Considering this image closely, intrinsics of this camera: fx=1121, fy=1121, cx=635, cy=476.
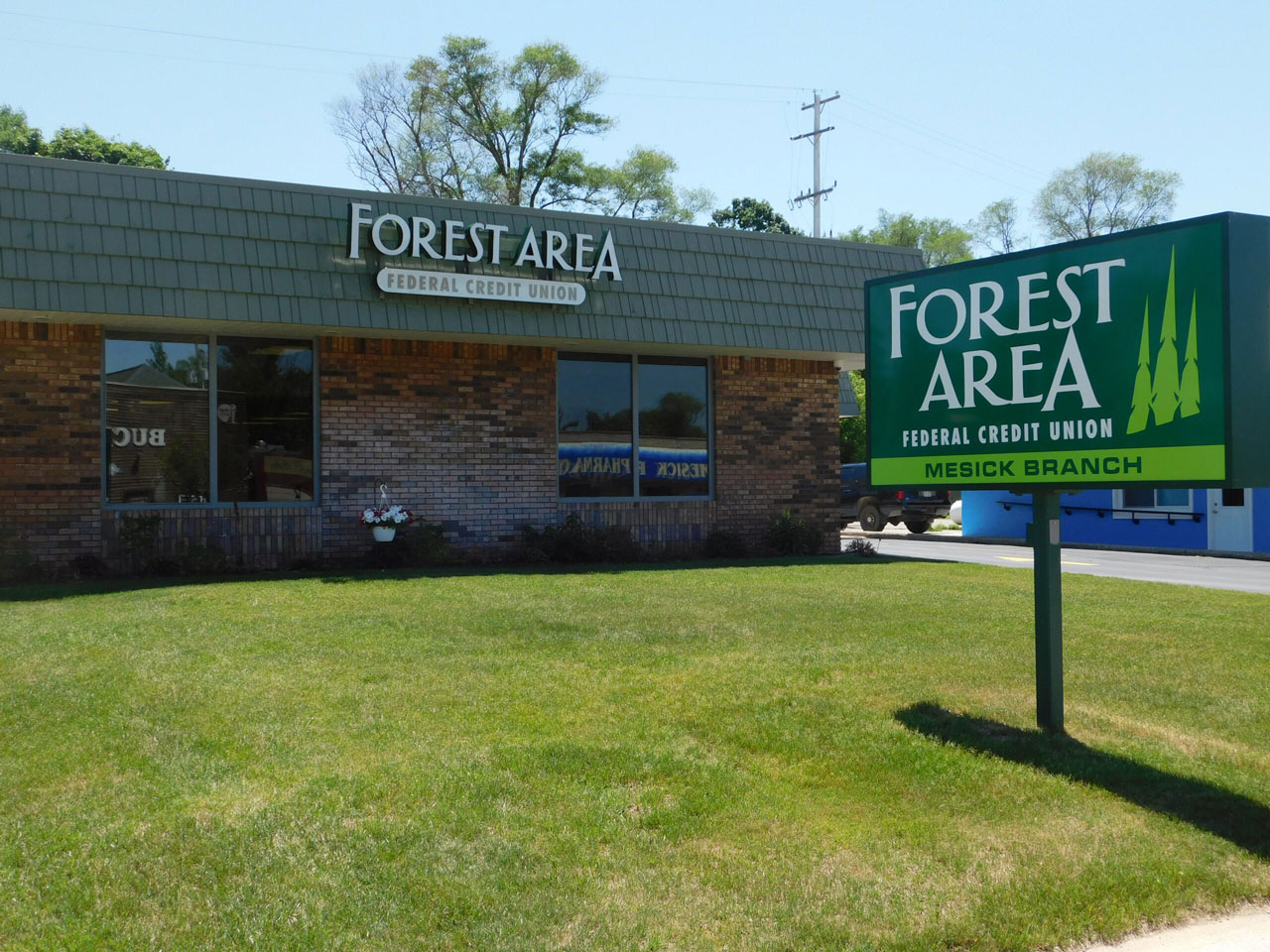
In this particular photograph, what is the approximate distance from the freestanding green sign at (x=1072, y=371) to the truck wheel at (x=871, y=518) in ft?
64.5

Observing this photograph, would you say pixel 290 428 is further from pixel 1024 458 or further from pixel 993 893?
pixel 993 893

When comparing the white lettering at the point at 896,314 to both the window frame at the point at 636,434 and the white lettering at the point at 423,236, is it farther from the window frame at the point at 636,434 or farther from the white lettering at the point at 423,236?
the window frame at the point at 636,434

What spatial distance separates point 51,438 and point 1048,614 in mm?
10858

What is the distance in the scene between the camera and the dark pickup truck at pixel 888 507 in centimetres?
2630

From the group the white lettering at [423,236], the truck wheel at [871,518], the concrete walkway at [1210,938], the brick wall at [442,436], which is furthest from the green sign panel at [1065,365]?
the truck wheel at [871,518]

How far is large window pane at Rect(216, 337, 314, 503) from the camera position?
13602mm

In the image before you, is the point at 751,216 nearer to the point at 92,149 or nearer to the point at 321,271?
the point at 92,149

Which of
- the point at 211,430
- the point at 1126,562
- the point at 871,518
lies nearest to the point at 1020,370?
the point at 211,430

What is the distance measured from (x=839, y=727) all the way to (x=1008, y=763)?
929 mm

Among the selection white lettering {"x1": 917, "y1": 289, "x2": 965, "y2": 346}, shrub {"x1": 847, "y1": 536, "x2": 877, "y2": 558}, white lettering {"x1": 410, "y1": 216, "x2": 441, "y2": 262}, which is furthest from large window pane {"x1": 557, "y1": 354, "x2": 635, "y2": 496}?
white lettering {"x1": 917, "y1": 289, "x2": 965, "y2": 346}

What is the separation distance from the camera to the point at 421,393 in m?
14.5

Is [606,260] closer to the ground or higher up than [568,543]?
higher up

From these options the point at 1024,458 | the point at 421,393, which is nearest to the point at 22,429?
the point at 421,393

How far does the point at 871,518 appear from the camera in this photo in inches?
1055
